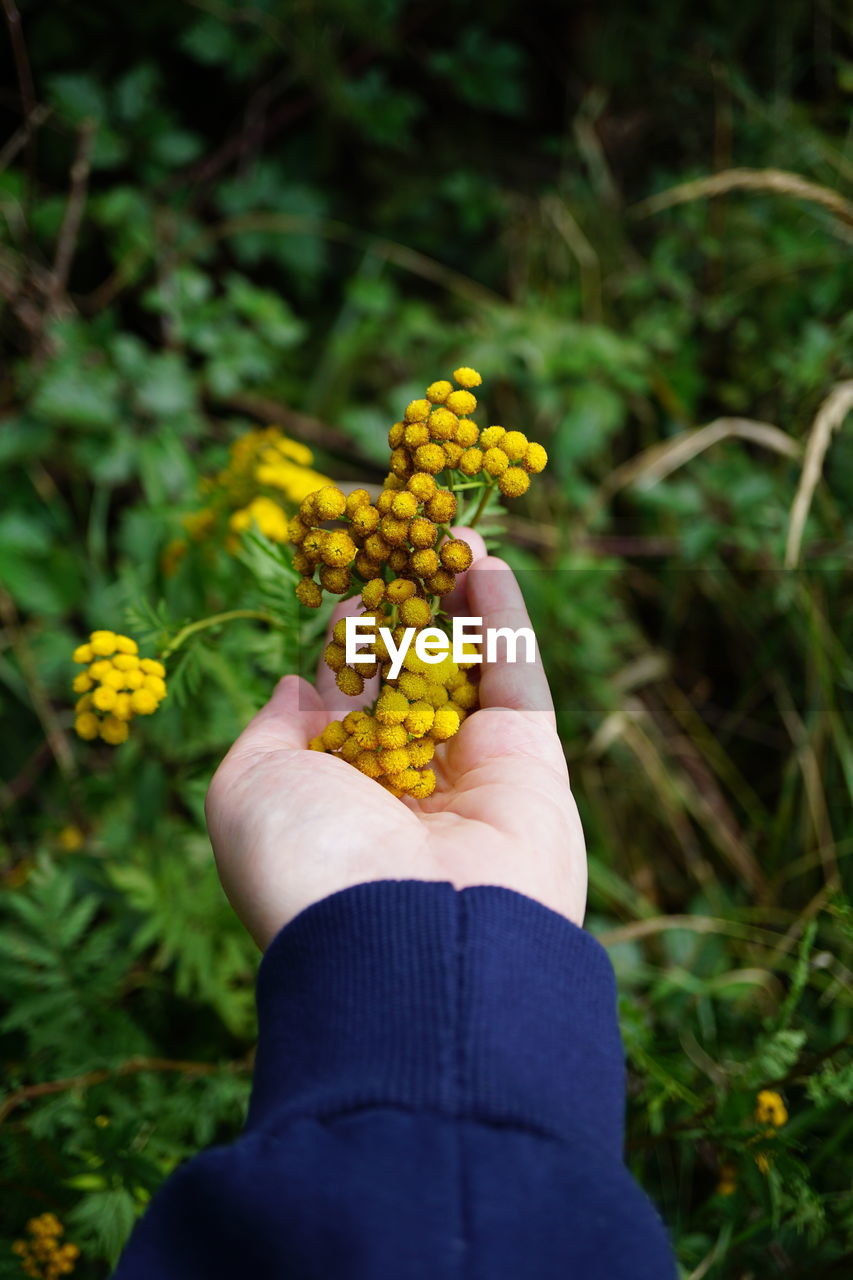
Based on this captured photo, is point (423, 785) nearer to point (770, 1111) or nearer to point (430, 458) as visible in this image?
point (430, 458)

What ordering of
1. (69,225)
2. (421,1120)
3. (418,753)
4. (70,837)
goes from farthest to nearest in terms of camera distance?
(69,225), (70,837), (418,753), (421,1120)

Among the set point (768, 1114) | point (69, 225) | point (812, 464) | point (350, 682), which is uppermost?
point (69, 225)

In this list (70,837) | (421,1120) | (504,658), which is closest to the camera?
(421,1120)

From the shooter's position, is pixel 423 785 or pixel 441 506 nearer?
pixel 441 506

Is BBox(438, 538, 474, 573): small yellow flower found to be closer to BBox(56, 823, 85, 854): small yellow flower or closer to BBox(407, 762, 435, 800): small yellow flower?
BBox(407, 762, 435, 800): small yellow flower

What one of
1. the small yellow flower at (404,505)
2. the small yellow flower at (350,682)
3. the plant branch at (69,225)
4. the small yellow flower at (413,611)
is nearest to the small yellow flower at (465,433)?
the small yellow flower at (404,505)

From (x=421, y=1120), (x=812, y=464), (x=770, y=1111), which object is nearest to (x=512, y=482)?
(x=421, y=1120)

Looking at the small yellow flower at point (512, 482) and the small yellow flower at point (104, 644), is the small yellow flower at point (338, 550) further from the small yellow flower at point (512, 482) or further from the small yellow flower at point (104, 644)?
the small yellow flower at point (104, 644)
